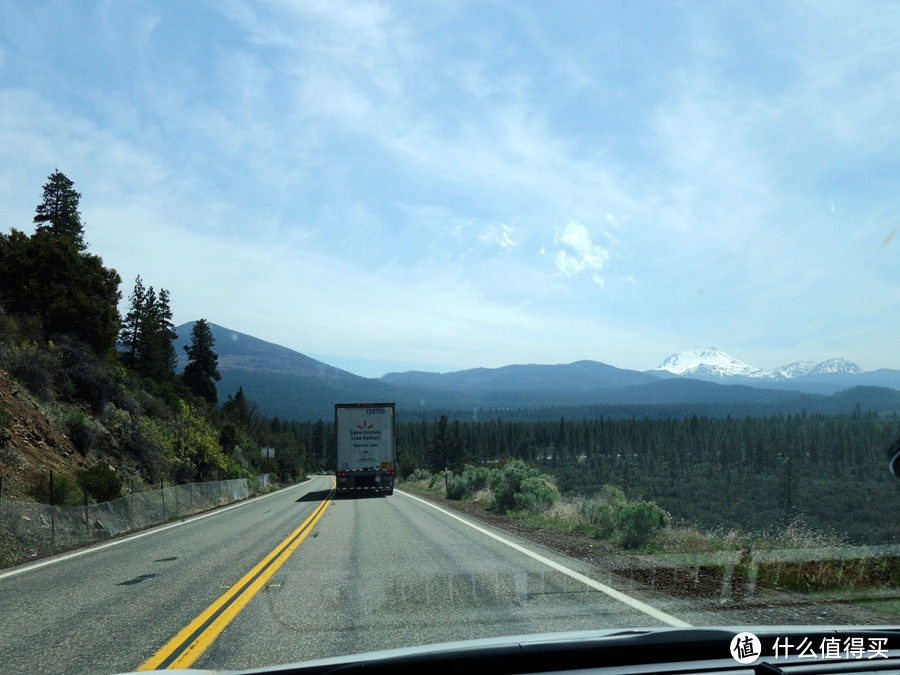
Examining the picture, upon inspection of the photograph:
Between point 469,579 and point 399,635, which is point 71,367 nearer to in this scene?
point 469,579

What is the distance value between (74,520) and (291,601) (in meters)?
11.3

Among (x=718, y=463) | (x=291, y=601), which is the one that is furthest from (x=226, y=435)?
(x=718, y=463)

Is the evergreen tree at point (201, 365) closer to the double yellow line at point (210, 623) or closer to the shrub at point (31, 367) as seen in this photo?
the shrub at point (31, 367)

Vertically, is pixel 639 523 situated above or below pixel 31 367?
below

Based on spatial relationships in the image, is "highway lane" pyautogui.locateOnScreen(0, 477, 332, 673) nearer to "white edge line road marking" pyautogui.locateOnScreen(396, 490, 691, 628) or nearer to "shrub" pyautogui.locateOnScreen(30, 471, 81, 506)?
"shrub" pyautogui.locateOnScreen(30, 471, 81, 506)

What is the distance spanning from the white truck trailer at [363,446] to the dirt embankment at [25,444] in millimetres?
11607

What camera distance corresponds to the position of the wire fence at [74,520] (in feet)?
43.3

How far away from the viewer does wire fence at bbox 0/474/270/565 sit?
43.3 feet

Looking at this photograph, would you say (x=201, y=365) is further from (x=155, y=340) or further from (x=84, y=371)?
(x=84, y=371)

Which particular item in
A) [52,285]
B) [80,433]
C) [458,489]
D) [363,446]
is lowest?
[458,489]

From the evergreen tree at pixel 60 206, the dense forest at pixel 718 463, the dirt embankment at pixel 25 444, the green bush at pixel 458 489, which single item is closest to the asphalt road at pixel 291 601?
the dirt embankment at pixel 25 444

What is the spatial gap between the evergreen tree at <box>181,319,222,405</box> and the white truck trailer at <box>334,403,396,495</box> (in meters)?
45.3

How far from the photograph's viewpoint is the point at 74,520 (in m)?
15.7

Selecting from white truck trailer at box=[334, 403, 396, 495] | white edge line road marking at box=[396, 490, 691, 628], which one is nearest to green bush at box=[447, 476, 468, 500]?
white truck trailer at box=[334, 403, 396, 495]
